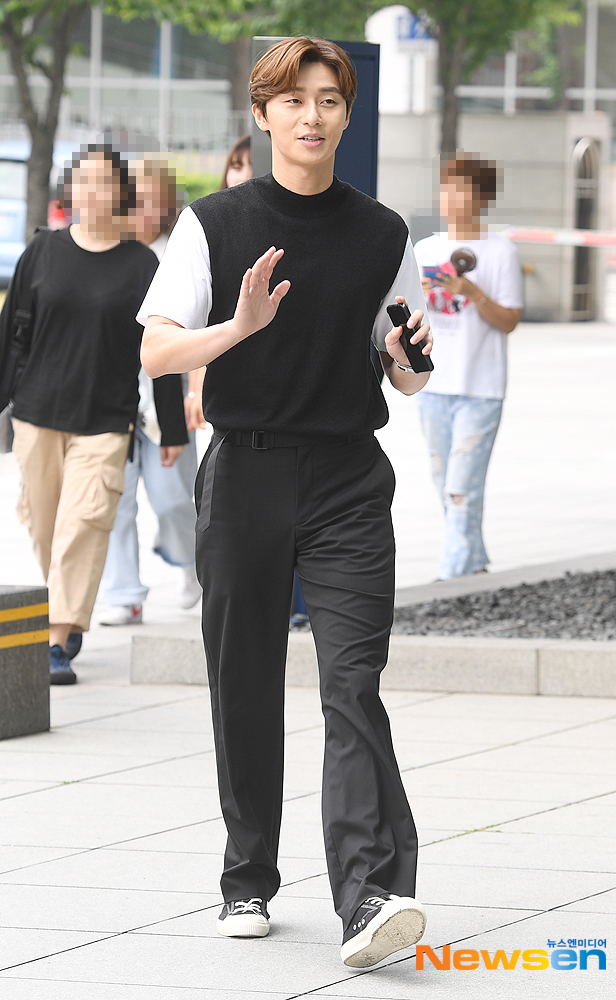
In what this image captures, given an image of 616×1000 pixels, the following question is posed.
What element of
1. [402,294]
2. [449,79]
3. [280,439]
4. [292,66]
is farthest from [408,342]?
[449,79]

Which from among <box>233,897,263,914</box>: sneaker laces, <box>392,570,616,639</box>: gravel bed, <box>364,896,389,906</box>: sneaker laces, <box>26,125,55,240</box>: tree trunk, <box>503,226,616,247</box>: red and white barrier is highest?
<box>26,125,55,240</box>: tree trunk

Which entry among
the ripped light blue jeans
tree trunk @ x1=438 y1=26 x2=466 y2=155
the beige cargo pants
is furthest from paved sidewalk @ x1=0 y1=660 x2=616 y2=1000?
tree trunk @ x1=438 y1=26 x2=466 y2=155

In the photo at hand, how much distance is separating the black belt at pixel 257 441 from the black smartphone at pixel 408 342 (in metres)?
0.19

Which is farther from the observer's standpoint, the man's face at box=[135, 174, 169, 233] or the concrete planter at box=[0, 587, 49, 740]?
the man's face at box=[135, 174, 169, 233]

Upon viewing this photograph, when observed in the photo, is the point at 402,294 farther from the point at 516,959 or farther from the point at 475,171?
the point at 475,171

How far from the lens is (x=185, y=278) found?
3697mm

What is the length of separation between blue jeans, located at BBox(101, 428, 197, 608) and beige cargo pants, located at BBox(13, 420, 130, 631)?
1095 millimetres

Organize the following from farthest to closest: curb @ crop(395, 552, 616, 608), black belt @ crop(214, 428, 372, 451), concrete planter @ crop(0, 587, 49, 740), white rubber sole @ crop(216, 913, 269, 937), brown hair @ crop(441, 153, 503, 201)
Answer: brown hair @ crop(441, 153, 503, 201) → curb @ crop(395, 552, 616, 608) → concrete planter @ crop(0, 587, 49, 740) → white rubber sole @ crop(216, 913, 269, 937) → black belt @ crop(214, 428, 372, 451)

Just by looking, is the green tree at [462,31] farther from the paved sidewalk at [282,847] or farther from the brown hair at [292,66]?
the brown hair at [292,66]

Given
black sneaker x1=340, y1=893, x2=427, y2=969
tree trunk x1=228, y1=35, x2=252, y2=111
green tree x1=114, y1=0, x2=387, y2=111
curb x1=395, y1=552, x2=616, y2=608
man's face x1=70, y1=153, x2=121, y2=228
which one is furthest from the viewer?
tree trunk x1=228, y1=35, x2=252, y2=111

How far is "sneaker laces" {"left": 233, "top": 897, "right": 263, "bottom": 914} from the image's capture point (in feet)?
12.8

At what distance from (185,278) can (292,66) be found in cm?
49

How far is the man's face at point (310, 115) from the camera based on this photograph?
366 centimetres

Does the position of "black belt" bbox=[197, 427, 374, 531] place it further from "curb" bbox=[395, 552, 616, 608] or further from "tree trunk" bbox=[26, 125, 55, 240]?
"tree trunk" bbox=[26, 125, 55, 240]
